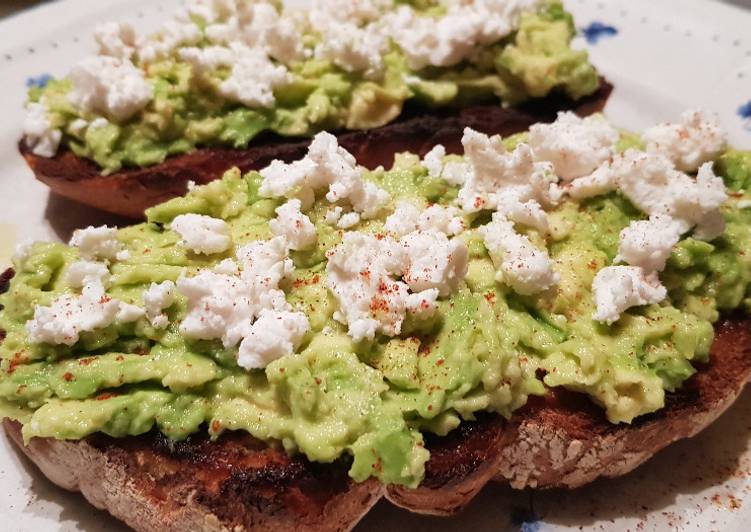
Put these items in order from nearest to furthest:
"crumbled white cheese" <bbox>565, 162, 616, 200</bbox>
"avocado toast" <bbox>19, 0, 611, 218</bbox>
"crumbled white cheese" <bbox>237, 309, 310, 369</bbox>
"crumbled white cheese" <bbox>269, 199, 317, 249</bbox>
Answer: "crumbled white cheese" <bbox>237, 309, 310, 369</bbox> → "crumbled white cheese" <bbox>269, 199, 317, 249</bbox> → "crumbled white cheese" <bbox>565, 162, 616, 200</bbox> → "avocado toast" <bbox>19, 0, 611, 218</bbox>

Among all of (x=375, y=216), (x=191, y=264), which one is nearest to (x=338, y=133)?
(x=375, y=216)

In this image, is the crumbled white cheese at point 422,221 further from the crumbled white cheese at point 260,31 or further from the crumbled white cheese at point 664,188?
the crumbled white cheese at point 260,31

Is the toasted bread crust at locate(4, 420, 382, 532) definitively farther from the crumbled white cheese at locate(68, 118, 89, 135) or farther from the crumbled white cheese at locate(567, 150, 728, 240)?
the crumbled white cheese at locate(68, 118, 89, 135)

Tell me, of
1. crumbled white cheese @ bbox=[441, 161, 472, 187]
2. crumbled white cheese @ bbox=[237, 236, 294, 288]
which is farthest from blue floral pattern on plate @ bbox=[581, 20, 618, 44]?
crumbled white cheese @ bbox=[237, 236, 294, 288]

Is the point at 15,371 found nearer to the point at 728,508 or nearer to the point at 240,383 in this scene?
the point at 240,383

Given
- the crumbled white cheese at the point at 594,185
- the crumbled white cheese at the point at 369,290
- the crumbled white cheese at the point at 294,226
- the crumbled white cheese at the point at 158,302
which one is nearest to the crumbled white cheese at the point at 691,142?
the crumbled white cheese at the point at 594,185
